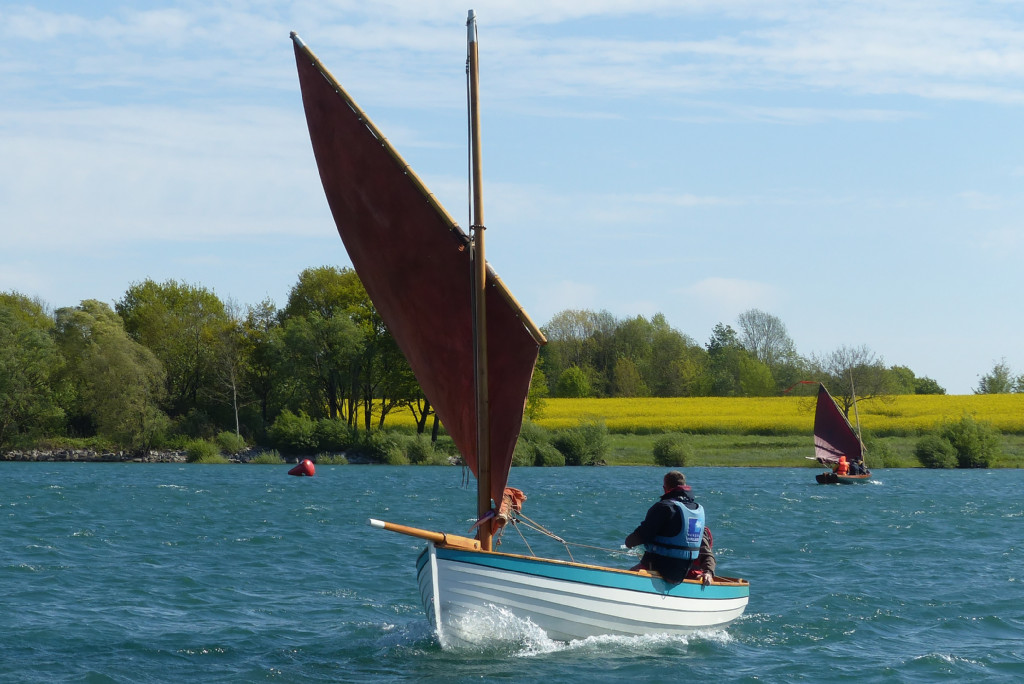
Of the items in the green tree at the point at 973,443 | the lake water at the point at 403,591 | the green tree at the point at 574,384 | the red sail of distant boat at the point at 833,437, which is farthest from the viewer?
the green tree at the point at 574,384

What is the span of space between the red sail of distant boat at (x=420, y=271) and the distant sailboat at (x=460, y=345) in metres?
0.01

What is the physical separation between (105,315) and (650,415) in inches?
1581

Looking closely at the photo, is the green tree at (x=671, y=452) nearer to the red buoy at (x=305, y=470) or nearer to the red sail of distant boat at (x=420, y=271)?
the red buoy at (x=305, y=470)

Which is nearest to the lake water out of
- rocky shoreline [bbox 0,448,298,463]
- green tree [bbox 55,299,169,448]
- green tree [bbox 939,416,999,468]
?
green tree [bbox 939,416,999,468]

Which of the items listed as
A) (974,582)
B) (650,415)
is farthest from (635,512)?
(650,415)

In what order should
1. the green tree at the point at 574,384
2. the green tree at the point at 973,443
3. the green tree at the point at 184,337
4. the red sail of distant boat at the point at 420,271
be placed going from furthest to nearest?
the green tree at the point at 574,384
the green tree at the point at 184,337
the green tree at the point at 973,443
the red sail of distant boat at the point at 420,271

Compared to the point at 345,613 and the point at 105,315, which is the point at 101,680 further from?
the point at 105,315

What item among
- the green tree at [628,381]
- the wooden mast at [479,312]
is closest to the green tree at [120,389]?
the green tree at [628,381]

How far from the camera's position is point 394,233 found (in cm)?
1309

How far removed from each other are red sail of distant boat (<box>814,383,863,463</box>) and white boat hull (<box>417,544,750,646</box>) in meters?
42.6

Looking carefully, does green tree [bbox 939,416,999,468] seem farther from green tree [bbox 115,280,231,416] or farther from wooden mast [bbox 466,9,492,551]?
wooden mast [bbox 466,9,492,551]

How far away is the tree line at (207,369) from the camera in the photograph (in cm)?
6725

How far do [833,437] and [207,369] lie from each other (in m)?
42.1

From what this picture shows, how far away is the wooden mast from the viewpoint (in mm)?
12688
